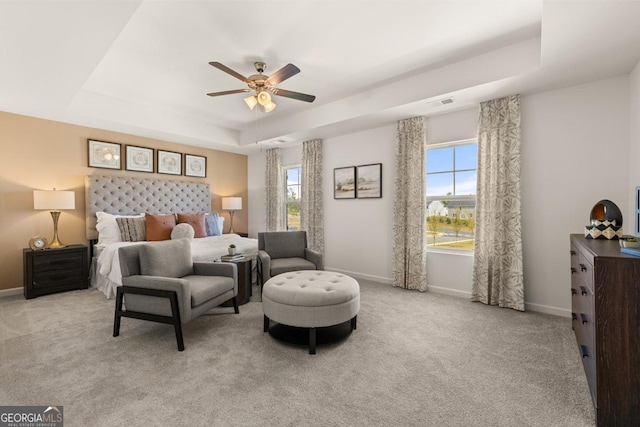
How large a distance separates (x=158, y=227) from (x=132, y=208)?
823 mm

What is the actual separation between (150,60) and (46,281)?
3264mm

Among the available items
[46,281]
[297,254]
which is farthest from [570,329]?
[46,281]

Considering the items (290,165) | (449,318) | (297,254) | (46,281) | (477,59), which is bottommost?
(449,318)

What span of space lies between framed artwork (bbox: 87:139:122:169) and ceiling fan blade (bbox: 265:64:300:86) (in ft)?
11.2

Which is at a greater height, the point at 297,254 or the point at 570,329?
the point at 297,254

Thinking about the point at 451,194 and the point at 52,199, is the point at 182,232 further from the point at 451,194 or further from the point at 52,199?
the point at 451,194

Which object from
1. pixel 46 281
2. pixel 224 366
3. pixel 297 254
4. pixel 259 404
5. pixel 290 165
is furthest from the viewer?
pixel 290 165

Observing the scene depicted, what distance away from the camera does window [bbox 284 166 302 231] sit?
6.15m

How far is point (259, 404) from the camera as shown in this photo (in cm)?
179

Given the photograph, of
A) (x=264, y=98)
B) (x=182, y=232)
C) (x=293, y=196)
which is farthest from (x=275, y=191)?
(x=264, y=98)

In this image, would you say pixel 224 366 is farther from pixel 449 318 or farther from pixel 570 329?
pixel 570 329

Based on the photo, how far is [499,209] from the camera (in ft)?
11.6

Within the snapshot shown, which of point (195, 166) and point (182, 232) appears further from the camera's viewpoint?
point (195, 166)

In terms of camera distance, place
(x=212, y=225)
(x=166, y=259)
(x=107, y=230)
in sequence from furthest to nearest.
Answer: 1. (x=212, y=225)
2. (x=107, y=230)
3. (x=166, y=259)
